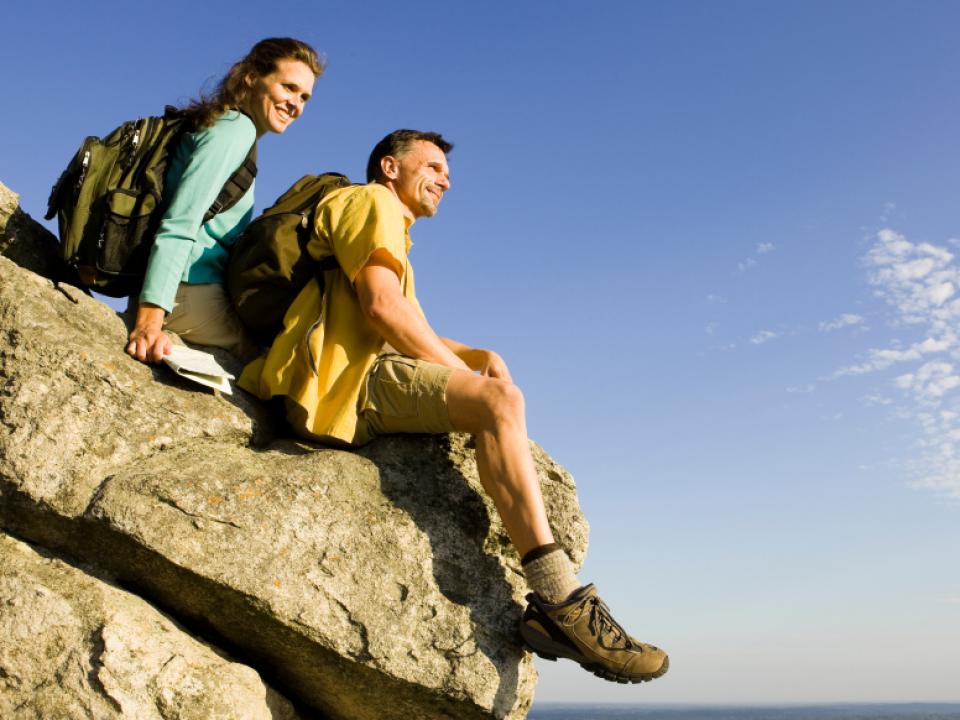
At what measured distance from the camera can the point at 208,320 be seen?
5824mm

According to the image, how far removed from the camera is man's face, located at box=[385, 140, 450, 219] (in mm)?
6062

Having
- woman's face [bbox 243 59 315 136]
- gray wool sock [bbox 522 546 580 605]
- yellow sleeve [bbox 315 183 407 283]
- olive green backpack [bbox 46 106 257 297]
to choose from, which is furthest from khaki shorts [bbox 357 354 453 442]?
woman's face [bbox 243 59 315 136]

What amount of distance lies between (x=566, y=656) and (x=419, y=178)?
359cm

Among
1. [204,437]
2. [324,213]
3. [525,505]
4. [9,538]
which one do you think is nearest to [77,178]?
[324,213]

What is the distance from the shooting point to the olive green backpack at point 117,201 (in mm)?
5578

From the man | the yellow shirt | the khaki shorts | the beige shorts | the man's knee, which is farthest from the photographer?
the beige shorts

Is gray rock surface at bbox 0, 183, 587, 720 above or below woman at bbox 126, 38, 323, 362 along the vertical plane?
below

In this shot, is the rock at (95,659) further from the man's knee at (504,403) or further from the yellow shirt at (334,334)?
the man's knee at (504,403)

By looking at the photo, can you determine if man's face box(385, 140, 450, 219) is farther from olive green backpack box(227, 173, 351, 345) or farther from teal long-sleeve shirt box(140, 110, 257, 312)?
teal long-sleeve shirt box(140, 110, 257, 312)

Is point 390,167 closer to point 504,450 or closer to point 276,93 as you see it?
point 276,93

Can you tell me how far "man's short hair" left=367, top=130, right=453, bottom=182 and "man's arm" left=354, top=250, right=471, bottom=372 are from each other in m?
1.32

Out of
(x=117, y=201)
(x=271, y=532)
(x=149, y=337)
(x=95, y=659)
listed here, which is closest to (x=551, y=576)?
(x=271, y=532)

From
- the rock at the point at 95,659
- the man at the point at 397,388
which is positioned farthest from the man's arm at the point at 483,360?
the rock at the point at 95,659

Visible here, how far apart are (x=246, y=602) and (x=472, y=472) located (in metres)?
1.64
